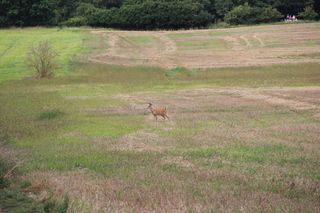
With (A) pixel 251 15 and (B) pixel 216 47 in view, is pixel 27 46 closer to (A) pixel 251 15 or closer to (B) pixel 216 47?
(B) pixel 216 47

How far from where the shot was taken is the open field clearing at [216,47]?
5669 cm

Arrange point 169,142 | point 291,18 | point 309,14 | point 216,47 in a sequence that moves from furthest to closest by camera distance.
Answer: point 291,18
point 309,14
point 216,47
point 169,142

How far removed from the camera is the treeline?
300 ft

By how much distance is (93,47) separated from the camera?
66062 mm

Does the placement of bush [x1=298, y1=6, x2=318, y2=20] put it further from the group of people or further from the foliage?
the foliage

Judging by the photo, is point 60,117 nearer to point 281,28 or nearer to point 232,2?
point 281,28

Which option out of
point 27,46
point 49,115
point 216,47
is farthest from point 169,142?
point 27,46

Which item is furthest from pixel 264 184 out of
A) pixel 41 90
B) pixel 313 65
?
pixel 313 65

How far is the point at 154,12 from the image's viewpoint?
91125 millimetres

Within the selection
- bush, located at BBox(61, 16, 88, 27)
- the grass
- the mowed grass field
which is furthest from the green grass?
the grass

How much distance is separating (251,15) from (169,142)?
7852cm

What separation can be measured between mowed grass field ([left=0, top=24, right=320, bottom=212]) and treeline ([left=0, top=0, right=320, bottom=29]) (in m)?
45.3

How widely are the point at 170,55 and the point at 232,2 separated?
42.0 meters

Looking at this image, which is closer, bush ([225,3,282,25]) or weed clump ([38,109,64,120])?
weed clump ([38,109,64,120])
